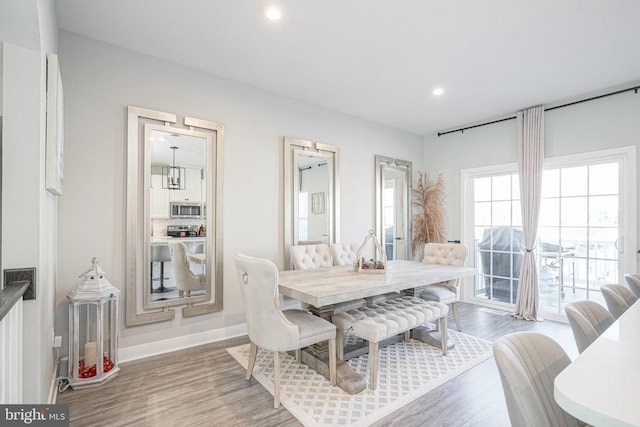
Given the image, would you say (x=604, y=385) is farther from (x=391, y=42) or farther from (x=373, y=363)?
(x=391, y=42)

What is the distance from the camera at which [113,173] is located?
2.75m

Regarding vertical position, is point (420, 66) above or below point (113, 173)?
above

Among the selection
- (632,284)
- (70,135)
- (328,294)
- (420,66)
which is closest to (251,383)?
(328,294)

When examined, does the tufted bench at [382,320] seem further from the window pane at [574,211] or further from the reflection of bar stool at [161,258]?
the window pane at [574,211]

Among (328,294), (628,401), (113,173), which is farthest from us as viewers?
(113,173)

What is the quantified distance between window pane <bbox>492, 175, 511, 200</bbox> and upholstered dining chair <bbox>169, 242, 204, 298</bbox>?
4.34 meters

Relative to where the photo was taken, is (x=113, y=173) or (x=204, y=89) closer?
(x=113, y=173)

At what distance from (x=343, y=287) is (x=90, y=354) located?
2.03 m

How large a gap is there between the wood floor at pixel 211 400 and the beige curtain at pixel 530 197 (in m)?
1.80

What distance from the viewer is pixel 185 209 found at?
3.10 m

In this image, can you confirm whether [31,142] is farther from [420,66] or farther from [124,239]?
[420,66]

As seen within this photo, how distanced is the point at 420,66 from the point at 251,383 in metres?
3.24

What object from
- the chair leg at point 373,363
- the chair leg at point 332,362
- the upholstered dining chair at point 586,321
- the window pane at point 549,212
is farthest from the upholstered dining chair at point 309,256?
the window pane at point 549,212

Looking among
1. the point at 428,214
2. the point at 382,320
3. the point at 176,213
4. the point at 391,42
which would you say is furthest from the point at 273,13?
the point at 428,214
